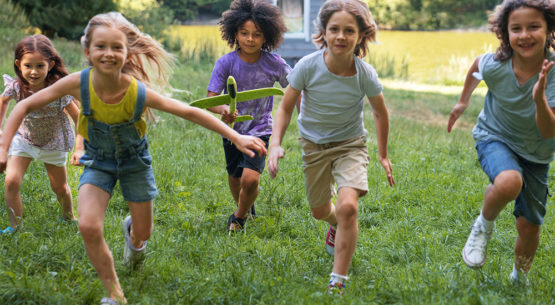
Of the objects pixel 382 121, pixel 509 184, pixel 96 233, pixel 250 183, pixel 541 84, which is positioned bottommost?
pixel 250 183

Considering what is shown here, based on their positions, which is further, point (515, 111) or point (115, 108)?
point (515, 111)

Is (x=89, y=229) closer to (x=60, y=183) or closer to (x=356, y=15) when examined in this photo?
(x=60, y=183)

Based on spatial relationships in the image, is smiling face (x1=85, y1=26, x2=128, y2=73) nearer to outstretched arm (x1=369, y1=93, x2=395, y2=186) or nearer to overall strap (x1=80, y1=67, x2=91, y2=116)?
overall strap (x1=80, y1=67, x2=91, y2=116)

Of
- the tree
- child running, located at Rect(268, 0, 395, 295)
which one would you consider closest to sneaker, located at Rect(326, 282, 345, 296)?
child running, located at Rect(268, 0, 395, 295)

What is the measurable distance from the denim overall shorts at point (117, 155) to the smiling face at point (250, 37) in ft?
5.32

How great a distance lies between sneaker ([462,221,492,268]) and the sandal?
1.86 metres

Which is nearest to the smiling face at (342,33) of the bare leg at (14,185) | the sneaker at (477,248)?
the sneaker at (477,248)

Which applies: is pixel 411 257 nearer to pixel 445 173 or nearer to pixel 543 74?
pixel 543 74

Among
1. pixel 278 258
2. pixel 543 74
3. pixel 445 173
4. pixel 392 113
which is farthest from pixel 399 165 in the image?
pixel 392 113

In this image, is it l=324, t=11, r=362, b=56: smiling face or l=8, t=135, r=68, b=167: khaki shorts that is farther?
l=8, t=135, r=68, b=167: khaki shorts

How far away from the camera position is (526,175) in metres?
3.72

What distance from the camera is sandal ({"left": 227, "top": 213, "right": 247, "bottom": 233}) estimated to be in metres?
4.84

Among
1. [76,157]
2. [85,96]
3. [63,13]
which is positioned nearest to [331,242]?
[76,157]

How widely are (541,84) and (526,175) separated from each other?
0.73m
